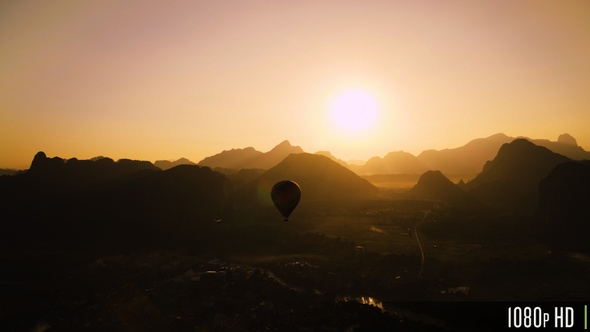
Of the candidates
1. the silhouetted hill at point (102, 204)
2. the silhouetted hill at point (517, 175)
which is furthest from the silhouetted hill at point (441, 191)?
the silhouetted hill at point (102, 204)

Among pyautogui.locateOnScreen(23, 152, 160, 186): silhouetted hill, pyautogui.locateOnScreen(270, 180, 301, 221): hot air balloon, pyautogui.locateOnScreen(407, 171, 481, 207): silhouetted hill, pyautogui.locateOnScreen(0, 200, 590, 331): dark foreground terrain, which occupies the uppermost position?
pyautogui.locateOnScreen(23, 152, 160, 186): silhouetted hill

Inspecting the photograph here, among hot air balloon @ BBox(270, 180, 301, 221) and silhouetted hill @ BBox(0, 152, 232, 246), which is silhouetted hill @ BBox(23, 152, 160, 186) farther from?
hot air balloon @ BBox(270, 180, 301, 221)

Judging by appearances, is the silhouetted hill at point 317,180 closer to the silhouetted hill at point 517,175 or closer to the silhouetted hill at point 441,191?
the silhouetted hill at point 441,191

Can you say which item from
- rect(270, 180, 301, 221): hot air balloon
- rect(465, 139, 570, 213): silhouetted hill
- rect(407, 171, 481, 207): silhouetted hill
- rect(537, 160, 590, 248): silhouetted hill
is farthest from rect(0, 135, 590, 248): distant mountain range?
rect(270, 180, 301, 221): hot air balloon

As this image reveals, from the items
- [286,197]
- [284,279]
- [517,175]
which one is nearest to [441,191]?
[517,175]

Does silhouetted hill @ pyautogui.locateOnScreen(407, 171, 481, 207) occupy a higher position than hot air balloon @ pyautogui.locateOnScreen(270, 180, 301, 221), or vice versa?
hot air balloon @ pyautogui.locateOnScreen(270, 180, 301, 221)

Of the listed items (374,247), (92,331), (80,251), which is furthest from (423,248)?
(80,251)
